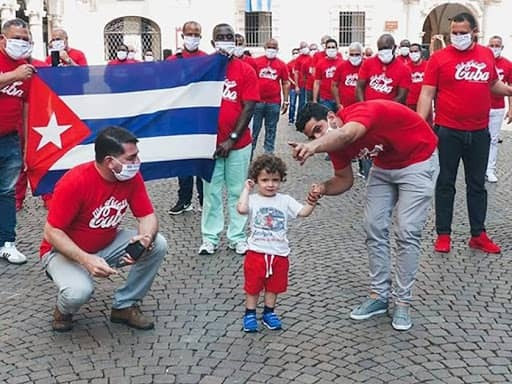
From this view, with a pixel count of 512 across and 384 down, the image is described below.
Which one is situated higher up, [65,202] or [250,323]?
[65,202]

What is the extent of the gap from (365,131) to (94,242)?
1.94m

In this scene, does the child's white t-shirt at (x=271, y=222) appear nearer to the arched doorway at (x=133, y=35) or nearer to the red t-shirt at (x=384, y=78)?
the red t-shirt at (x=384, y=78)

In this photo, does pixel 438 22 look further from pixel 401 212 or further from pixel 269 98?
pixel 401 212

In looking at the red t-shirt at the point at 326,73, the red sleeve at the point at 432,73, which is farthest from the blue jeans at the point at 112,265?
the red t-shirt at the point at 326,73

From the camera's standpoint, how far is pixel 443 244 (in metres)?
7.05

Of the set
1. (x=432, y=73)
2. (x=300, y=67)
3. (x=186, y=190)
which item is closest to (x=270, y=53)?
(x=300, y=67)

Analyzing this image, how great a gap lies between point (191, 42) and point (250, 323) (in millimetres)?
3337

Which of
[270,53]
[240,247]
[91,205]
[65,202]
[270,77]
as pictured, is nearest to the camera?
[65,202]

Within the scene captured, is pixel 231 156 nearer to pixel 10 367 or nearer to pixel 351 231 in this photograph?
pixel 351 231

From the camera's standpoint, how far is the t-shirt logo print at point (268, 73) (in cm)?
1299

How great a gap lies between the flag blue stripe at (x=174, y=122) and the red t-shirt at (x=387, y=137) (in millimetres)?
2048

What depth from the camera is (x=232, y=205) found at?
696 centimetres

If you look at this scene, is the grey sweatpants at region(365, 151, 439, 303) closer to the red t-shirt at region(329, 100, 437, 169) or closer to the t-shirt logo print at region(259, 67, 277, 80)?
the red t-shirt at region(329, 100, 437, 169)

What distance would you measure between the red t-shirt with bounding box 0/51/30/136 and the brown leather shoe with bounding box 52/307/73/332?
7.72ft
